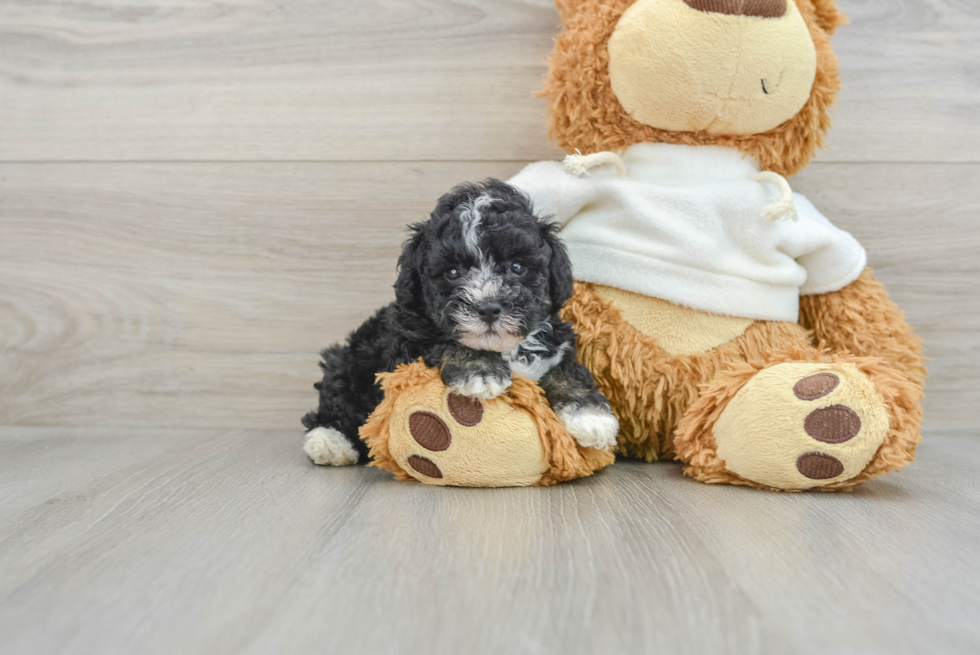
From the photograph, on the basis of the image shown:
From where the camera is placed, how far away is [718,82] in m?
1.12

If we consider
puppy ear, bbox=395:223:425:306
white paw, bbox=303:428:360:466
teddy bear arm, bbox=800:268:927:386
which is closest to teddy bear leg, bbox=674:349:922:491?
teddy bear arm, bbox=800:268:927:386

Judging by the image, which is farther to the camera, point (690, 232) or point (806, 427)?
point (690, 232)

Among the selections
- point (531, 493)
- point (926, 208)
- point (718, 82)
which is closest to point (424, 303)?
point (531, 493)

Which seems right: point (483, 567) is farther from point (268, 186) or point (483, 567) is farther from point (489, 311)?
point (268, 186)

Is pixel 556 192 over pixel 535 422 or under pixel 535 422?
over

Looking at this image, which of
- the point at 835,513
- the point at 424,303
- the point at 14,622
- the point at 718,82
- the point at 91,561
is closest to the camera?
the point at 14,622

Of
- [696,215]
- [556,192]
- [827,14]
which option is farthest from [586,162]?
[827,14]

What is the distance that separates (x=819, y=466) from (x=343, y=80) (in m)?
1.13

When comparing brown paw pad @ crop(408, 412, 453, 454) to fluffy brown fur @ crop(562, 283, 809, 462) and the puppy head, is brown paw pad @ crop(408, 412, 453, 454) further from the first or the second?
fluffy brown fur @ crop(562, 283, 809, 462)

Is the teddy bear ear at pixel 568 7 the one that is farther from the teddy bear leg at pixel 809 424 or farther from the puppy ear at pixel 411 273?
the teddy bear leg at pixel 809 424

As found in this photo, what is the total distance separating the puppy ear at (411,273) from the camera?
1.00m

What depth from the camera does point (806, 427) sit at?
95cm

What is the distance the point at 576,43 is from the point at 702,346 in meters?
0.54

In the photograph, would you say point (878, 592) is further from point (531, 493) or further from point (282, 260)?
point (282, 260)
